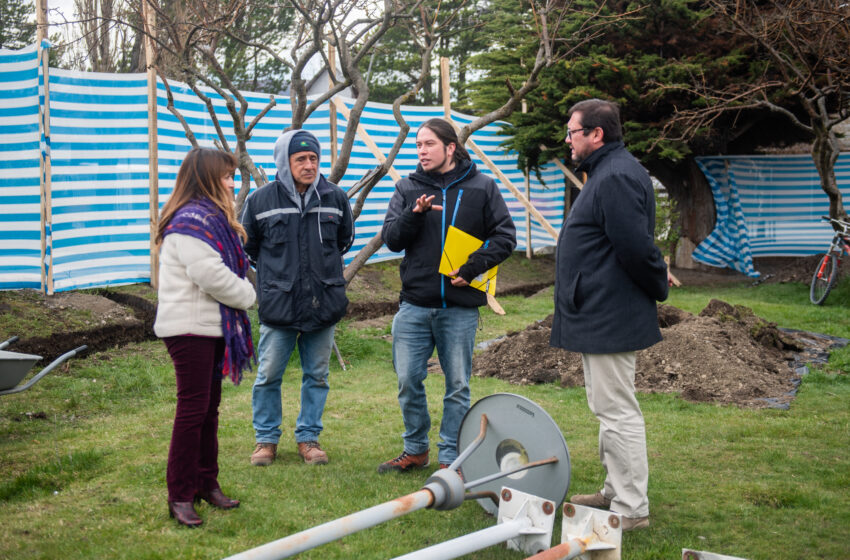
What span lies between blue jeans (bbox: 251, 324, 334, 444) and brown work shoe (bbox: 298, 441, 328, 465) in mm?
33

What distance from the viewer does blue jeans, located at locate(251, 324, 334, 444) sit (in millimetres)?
4699

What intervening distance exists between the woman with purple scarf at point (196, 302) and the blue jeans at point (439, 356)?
3.21 feet

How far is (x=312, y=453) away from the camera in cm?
482

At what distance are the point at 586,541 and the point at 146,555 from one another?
6.11 feet

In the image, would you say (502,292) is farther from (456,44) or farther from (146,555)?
(456,44)

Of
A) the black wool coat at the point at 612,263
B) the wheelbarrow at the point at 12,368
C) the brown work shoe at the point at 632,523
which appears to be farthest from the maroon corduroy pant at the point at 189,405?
the brown work shoe at the point at 632,523

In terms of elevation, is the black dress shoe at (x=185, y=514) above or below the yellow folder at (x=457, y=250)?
below

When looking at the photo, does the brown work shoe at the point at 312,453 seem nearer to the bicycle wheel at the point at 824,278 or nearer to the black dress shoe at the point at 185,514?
the black dress shoe at the point at 185,514

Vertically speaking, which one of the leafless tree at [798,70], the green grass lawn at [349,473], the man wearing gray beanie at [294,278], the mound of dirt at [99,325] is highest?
the leafless tree at [798,70]

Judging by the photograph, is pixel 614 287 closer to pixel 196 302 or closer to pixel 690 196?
pixel 196 302

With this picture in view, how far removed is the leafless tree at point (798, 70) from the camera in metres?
10.9

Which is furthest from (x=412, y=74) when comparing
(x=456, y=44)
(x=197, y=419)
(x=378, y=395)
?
(x=197, y=419)

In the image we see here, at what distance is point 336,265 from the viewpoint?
4.84 meters

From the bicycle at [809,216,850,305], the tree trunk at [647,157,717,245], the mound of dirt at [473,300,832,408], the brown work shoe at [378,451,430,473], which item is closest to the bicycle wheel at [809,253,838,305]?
the bicycle at [809,216,850,305]
